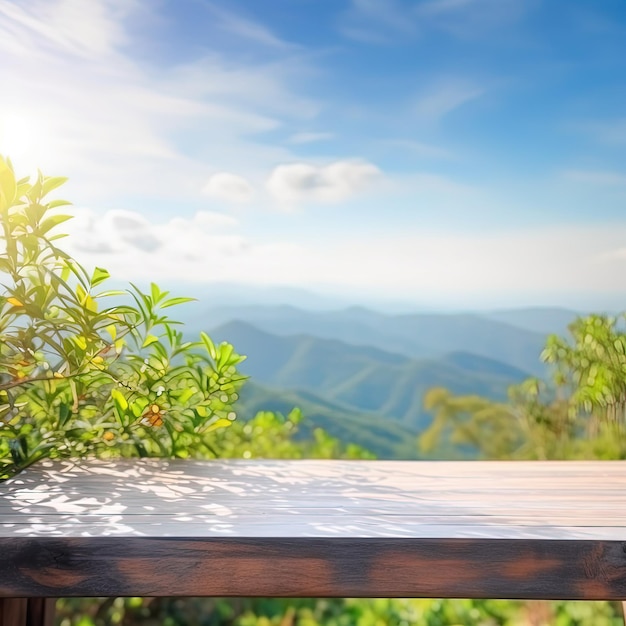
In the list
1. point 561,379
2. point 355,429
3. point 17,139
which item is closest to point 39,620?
point 561,379

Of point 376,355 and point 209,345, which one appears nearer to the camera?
point 209,345

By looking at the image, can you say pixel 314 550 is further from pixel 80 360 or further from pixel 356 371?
pixel 356 371

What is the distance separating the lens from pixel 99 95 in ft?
14.7

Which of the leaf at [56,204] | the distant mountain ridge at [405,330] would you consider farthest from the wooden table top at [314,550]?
the distant mountain ridge at [405,330]

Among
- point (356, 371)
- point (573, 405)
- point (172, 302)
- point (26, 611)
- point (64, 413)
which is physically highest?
point (172, 302)

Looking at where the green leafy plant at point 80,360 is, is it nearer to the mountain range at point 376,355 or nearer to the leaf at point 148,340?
the leaf at point 148,340

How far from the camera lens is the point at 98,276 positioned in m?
1.63

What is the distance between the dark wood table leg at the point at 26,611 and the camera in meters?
1.36

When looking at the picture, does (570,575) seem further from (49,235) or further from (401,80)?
(401,80)

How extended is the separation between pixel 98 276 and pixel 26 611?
0.77m

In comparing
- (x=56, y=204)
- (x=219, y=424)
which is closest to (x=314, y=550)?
(x=219, y=424)

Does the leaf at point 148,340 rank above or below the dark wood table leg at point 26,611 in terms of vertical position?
above

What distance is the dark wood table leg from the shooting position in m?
Result: 1.36

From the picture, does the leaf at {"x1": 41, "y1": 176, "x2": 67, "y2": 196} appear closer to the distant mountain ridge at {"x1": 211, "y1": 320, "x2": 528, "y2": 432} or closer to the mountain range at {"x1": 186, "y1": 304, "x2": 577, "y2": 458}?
the mountain range at {"x1": 186, "y1": 304, "x2": 577, "y2": 458}
